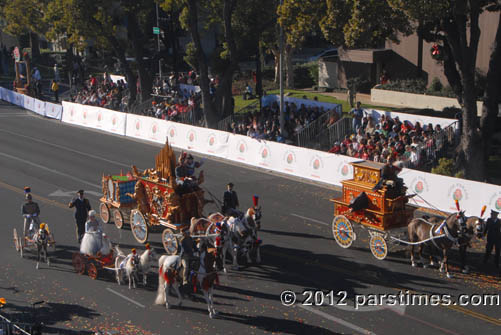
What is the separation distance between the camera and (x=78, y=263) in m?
17.3

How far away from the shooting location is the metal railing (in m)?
32.3

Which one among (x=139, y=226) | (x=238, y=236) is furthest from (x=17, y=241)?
(x=238, y=236)

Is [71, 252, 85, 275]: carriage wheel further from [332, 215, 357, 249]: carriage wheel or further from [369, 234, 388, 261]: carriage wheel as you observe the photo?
[369, 234, 388, 261]: carriage wheel

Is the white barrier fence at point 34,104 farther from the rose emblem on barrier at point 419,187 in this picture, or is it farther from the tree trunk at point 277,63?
the rose emblem on barrier at point 419,187

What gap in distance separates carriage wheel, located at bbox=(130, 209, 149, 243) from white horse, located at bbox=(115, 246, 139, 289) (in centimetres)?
241

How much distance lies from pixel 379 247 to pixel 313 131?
50.3 ft

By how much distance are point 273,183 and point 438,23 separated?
9464 millimetres

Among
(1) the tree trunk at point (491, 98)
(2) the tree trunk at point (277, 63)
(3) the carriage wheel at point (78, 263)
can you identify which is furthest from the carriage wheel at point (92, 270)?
(2) the tree trunk at point (277, 63)

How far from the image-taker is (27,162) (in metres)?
31.0

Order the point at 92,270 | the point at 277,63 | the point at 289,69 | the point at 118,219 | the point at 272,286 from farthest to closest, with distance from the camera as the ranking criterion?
the point at 277,63, the point at 289,69, the point at 118,219, the point at 92,270, the point at 272,286

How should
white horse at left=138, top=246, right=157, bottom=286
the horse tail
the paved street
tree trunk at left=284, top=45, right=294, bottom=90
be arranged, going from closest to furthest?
the paved street → the horse tail → white horse at left=138, top=246, right=157, bottom=286 → tree trunk at left=284, top=45, right=294, bottom=90

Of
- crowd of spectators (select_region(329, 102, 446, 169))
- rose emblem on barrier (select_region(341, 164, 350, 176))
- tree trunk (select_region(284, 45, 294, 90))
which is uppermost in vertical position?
tree trunk (select_region(284, 45, 294, 90))

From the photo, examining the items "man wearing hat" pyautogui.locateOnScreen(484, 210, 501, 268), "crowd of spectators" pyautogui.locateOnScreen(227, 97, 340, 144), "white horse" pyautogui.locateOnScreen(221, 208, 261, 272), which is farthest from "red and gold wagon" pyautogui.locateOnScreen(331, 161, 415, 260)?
"crowd of spectators" pyautogui.locateOnScreen(227, 97, 340, 144)

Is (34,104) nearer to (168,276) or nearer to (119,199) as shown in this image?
(119,199)
